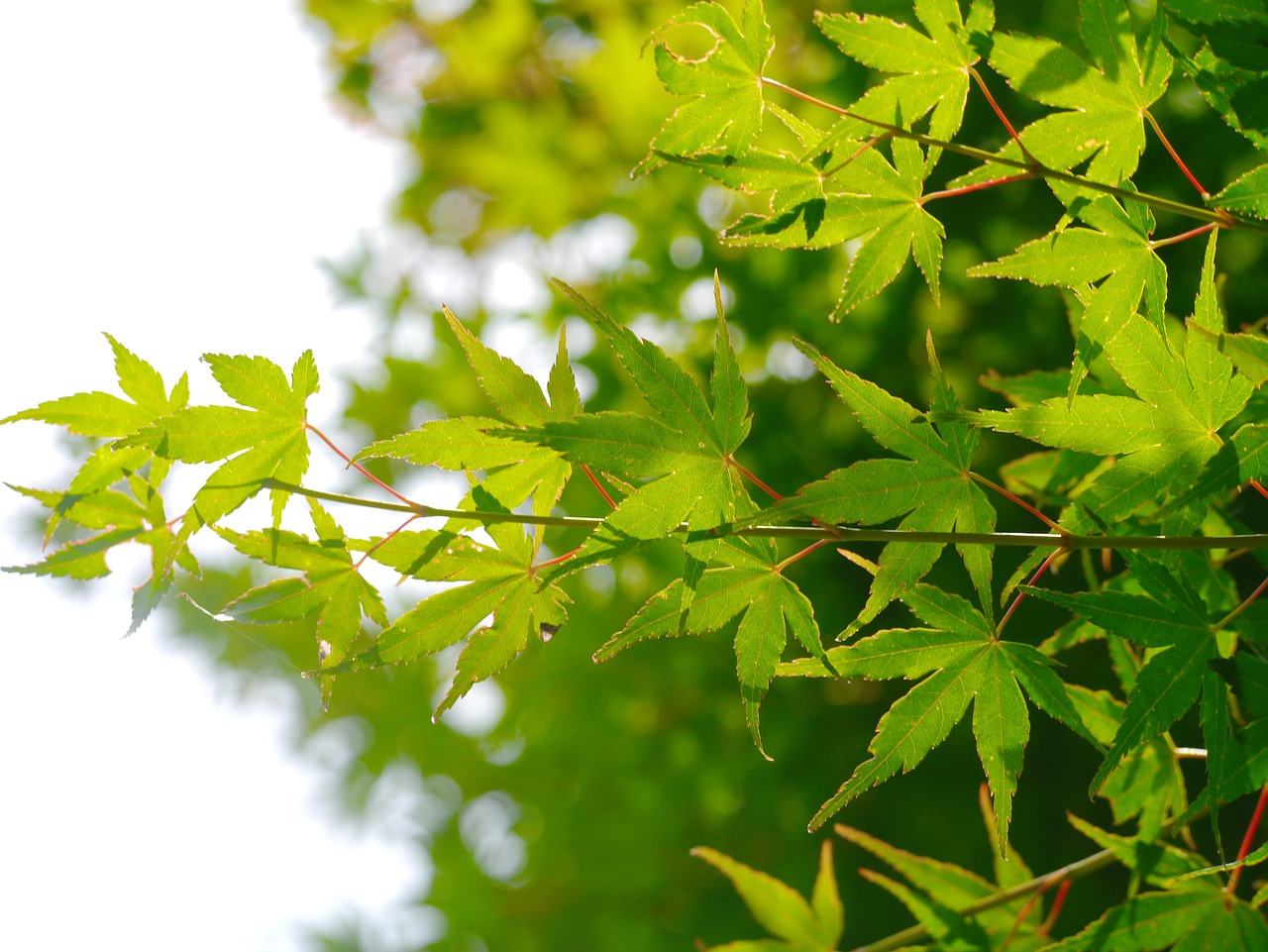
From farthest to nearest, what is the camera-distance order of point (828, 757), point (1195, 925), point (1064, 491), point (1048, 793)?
point (828, 757) → point (1048, 793) → point (1064, 491) → point (1195, 925)

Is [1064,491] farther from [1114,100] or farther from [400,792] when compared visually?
[400,792]

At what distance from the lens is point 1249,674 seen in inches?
20.6

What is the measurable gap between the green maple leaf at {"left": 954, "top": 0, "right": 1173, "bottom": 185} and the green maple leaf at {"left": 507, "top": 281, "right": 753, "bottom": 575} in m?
0.21

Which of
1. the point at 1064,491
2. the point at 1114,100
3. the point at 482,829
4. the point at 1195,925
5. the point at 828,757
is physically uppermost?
the point at 1114,100

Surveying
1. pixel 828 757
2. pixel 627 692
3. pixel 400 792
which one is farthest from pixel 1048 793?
pixel 400 792

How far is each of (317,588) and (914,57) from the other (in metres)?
0.49

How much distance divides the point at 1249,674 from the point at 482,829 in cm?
183

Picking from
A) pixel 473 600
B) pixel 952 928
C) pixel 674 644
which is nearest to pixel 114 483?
pixel 473 600

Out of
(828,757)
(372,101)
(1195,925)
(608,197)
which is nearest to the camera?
(1195,925)

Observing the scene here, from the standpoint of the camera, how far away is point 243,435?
0.57m

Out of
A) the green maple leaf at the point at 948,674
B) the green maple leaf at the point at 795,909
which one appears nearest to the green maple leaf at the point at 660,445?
the green maple leaf at the point at 948,674

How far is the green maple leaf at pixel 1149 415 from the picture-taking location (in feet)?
1.63

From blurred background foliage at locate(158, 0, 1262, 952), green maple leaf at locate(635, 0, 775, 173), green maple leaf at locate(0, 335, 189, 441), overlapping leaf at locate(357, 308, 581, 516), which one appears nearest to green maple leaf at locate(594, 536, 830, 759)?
overlapping leaf at locate(357, 308, 581, 516)

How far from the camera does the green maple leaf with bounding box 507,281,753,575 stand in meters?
0.48
